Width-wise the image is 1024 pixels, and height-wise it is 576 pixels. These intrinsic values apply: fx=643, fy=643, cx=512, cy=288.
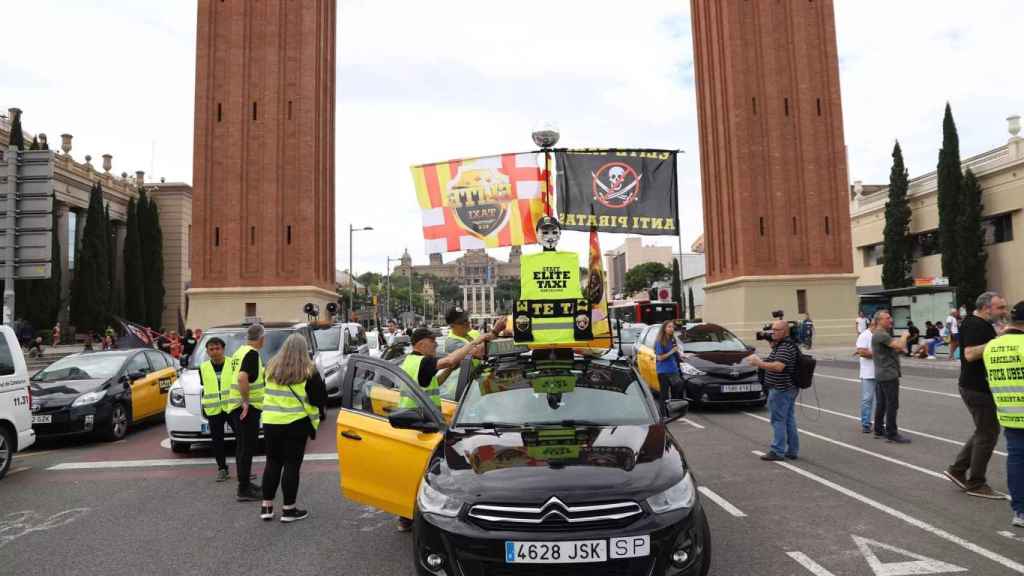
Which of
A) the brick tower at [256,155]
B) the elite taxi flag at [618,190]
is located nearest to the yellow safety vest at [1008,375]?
the elite taxi flag at [618,190]

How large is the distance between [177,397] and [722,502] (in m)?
7.07

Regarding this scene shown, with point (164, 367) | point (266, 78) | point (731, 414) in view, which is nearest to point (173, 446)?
point (164, 367)

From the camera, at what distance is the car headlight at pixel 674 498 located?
3.39 m

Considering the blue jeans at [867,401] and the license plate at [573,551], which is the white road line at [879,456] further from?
the license plate at [573,551]

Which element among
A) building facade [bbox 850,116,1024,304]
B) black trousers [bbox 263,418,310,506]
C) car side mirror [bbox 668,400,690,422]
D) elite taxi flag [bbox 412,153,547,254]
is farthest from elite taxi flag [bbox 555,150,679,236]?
building facade [bbox 850,116,1024,304]

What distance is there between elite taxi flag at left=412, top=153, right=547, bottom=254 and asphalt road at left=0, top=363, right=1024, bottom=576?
10.6 feet

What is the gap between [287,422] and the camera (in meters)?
5.64

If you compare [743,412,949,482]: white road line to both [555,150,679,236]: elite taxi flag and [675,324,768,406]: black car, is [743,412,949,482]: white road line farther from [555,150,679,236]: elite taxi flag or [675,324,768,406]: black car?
[555,150,679,236]: elite taxi flag

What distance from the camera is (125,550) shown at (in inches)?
195

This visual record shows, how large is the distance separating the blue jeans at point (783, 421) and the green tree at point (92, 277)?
148ft

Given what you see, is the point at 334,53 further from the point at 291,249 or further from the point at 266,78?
the point at 291,249

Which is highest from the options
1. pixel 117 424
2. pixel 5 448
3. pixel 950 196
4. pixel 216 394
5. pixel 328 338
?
pixel 950 196

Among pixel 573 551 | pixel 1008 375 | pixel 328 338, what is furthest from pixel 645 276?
pixel 573 551

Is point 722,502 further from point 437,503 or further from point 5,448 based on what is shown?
point 5,448
